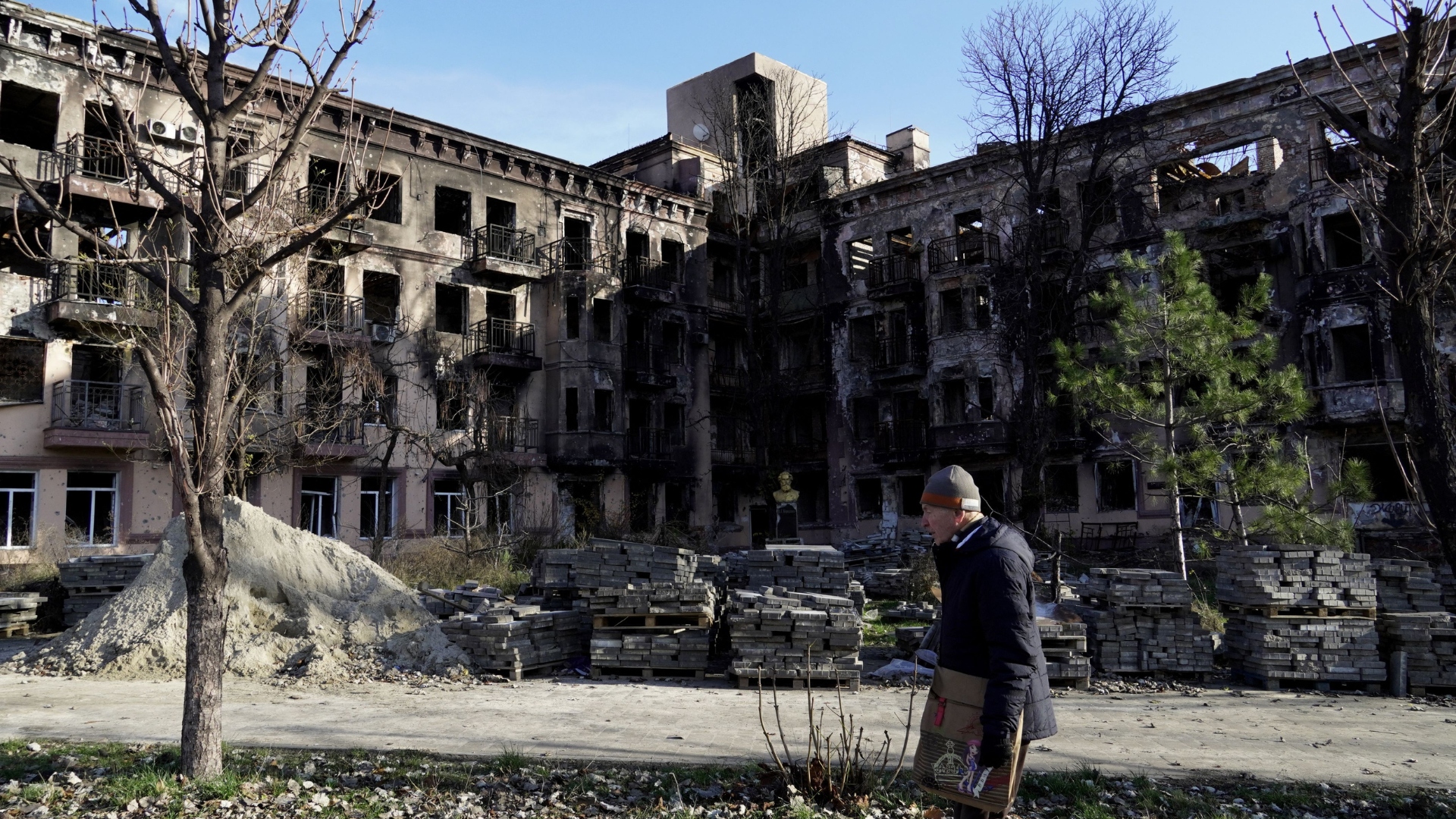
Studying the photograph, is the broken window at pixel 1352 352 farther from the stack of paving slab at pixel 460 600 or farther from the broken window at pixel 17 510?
the broken window at pixel 17 510

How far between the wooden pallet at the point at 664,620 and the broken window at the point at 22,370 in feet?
58.7

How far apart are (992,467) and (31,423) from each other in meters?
27.4

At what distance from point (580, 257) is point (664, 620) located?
2359 cm

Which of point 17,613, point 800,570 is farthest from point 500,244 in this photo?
point 800,570

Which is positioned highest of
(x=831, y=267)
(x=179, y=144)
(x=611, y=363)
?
(x=831, y=267)

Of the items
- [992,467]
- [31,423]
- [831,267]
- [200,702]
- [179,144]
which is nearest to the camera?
[200,702]

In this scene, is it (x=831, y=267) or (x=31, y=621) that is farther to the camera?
(x=831, y=267)

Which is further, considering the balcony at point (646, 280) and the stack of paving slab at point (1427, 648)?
the balcony at point (646, 280)

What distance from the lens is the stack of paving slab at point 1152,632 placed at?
1248 cm

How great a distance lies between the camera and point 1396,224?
669cm

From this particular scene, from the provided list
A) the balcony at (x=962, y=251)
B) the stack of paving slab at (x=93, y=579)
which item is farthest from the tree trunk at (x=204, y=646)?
the balcony at (x=962, y=251)

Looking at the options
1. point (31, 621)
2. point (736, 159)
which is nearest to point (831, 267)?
point (736, 159)

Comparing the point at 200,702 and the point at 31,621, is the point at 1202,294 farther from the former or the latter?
the point at 31,621

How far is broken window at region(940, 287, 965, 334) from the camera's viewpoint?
35.7 m
